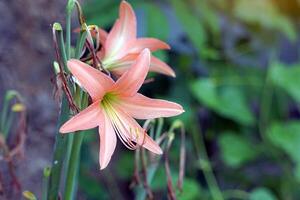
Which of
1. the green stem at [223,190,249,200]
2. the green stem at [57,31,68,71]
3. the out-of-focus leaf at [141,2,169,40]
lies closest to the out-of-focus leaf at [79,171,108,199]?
the green stem at [223,190,249,200]

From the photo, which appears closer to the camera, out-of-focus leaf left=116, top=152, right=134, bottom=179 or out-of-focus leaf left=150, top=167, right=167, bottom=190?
out-of-focus leaf left=150, top=167, right=167, bottom=190

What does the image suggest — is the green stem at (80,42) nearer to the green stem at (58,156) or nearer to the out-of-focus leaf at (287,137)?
the green stem at (58,156)

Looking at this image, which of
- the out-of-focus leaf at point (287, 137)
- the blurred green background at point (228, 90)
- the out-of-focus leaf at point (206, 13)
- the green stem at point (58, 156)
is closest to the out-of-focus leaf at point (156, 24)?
the blurred green background at point (228, 90)

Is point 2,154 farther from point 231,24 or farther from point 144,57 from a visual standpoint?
point 231,24

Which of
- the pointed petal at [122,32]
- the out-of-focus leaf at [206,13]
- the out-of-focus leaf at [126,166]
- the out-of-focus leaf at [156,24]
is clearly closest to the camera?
the pointed petal at [122,32]

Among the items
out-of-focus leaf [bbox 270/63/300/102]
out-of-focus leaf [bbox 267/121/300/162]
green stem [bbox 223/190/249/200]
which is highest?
out-of-focus leaf [bbox 270/63/300/102]

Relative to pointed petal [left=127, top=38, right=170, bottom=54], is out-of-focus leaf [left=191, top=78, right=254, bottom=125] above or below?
below

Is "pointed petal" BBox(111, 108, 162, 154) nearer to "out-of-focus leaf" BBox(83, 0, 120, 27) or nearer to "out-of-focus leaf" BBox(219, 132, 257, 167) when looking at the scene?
"out-of-focus leaf" BBox(83, 0, 120, 27)

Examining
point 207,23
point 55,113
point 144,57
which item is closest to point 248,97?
point 207,23
